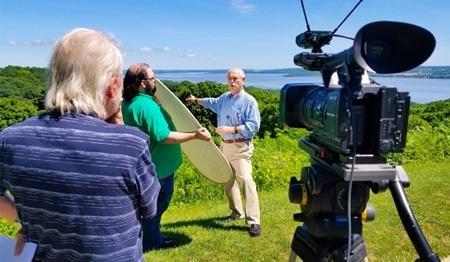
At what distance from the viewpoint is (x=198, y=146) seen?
4.41 m

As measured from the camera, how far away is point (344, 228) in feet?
6.97

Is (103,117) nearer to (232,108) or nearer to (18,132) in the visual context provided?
(18,132)

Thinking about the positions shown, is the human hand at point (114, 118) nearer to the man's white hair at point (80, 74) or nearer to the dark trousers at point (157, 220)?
the man's white hair at point (80, 74)

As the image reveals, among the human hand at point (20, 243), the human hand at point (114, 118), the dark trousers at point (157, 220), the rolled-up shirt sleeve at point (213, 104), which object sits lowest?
the dark trousers at point (157, 220)

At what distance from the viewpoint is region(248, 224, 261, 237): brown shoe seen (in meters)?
4.79

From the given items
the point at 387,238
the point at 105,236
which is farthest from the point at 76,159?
the point at 387,238

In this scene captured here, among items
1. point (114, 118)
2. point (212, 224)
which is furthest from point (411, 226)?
point (212, 224)

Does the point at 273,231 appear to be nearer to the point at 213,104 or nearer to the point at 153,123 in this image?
the point at 213,104

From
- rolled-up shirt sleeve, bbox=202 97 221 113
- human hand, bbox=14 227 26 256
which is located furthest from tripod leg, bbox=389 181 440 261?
rolled-up shirt sleeve, bbox=202 97 221 113

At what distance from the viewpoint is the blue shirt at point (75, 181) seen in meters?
1.64

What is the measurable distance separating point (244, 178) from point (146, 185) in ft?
10.9

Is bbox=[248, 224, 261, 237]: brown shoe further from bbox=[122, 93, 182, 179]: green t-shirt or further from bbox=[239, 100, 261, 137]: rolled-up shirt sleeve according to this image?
bbox=[122, 93, 182, 179]: green t-shirt

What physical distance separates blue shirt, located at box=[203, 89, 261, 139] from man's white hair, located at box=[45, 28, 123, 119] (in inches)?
129

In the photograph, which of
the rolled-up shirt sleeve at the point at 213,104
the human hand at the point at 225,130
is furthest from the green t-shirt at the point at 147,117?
the rolled-up shirt sleeve at the point at 213,104
